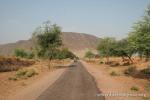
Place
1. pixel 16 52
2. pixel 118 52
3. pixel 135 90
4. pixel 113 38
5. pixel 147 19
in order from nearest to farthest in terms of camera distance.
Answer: pixel 135 90 → pixel 147 19 → pixel 118 52 → pixel 113 38 → pixel 16 52

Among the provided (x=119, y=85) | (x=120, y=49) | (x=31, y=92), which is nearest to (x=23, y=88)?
(x=31, y=92)

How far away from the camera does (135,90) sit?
16.9 metres

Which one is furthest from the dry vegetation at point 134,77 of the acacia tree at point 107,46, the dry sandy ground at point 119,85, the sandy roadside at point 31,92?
the acacia tree at point 107,46

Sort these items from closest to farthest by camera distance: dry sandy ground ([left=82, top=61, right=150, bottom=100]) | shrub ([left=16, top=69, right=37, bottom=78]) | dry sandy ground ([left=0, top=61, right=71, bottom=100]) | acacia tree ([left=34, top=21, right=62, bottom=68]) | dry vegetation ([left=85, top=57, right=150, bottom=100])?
dry sandy ground ([left=0, top=61, right=71, bottom=100]), dry sandy ground ([left=82, top=61, right=150, bottom=100]), dry vegetation ([left=85, top=57, right=150, bottom=100]), shrub ([left=16, top=69, right=37, bottom=78]), acacia tree ([left=34, top=21, right=62, bottom=68])

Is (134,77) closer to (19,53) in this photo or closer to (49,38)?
(49,38)

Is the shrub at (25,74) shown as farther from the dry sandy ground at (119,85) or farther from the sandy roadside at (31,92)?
the dry sandy ground at (119,85)

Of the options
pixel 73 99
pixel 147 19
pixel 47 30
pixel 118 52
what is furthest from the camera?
pixel 118 52

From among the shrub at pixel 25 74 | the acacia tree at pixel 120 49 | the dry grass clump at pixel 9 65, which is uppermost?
the acacia tree at pixel 120 49

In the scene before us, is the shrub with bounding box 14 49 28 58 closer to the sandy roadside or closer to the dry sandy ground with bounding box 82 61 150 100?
the dry sandy ground with bounding box 82 61 150 100

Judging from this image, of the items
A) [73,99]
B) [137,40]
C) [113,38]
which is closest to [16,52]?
[113,38]

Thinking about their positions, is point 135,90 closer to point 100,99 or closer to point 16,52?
point 100,99

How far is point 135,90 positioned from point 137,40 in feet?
32.3

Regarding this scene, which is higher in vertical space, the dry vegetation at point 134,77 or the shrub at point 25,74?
the shrub at point 25,74

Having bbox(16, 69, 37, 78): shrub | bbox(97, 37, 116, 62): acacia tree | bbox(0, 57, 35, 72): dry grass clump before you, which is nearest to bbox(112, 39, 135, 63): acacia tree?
bbox(97, 37, 116, 62): acacia tree
